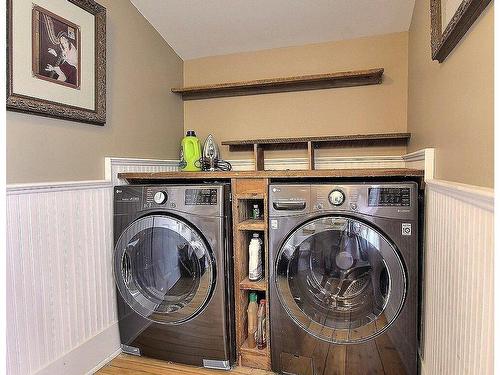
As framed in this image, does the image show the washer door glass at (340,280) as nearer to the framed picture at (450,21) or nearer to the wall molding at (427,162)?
the wall molding at (427,162)

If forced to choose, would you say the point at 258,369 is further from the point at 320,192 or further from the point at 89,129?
the point at 89,129

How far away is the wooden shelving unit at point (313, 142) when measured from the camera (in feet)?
6.88

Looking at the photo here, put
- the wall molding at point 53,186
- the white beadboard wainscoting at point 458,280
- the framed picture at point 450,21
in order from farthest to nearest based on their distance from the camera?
the wall molding at point 53,186, the framed picture at point 450,21, the white beadboard wainscoting at point 458,280

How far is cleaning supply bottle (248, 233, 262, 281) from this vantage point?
1.67m

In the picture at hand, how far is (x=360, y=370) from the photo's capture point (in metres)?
1.49

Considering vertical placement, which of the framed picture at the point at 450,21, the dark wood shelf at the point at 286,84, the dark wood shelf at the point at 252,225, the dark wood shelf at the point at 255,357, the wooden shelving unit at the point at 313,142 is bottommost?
the dark wood shelf at the point at 255,357

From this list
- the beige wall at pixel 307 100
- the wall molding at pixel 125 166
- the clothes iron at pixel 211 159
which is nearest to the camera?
the wall molding at pixel 125 166

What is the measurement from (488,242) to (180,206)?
1276 mm

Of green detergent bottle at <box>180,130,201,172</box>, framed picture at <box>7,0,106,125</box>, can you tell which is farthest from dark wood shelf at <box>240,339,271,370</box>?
framed picture at <box>7,0,106,125</box>

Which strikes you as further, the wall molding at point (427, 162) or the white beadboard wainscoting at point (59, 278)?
the wall molding at point (427, 162)

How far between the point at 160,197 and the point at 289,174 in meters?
0.66

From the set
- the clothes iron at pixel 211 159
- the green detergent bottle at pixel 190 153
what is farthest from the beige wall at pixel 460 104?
the green detergent bottle at pixel 190 153

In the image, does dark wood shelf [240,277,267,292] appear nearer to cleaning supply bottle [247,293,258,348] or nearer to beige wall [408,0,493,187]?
cleaning supply bottle [247,293,258,348]

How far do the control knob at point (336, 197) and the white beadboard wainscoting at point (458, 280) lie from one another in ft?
1.15
